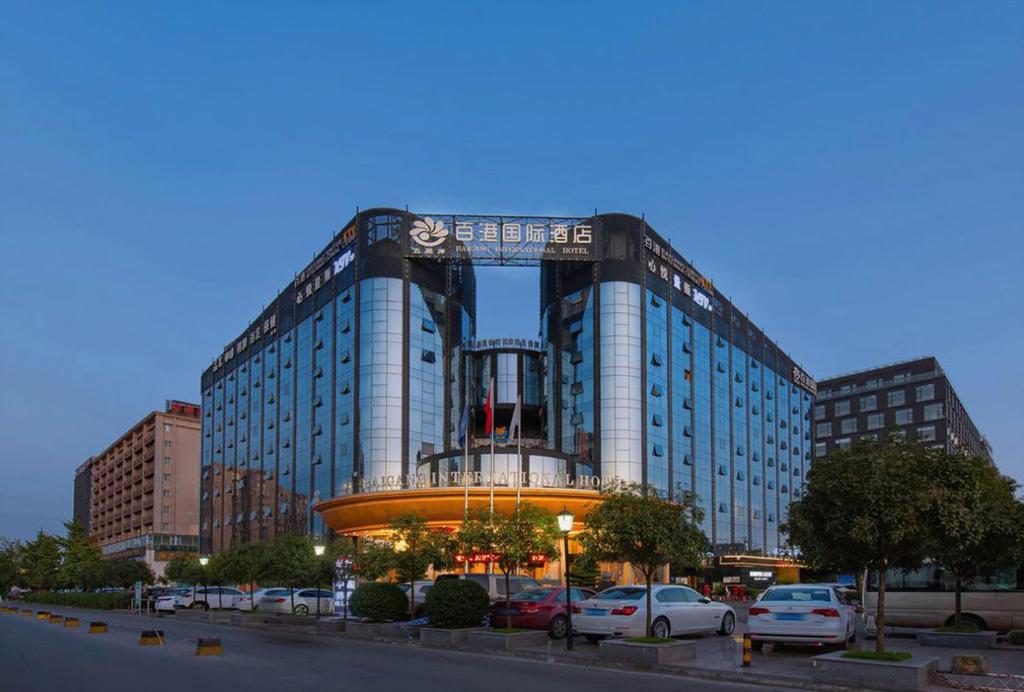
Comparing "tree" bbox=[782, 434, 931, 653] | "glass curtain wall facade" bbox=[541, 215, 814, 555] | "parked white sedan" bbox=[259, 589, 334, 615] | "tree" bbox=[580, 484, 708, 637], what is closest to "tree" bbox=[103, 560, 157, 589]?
"parked white sedan" bbox=[259, 589, 334, 615]

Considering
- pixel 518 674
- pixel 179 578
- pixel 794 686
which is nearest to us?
pixel 794 686

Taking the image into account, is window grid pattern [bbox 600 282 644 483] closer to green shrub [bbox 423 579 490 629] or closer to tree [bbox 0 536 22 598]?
green shrub [bbox 423 579 490 629]

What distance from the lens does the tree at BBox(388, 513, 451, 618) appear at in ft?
106

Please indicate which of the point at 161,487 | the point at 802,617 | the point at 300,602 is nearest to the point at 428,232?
the point at 300,602

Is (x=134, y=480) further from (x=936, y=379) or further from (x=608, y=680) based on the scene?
(x=608, y=680)

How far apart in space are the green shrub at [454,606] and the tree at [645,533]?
427cm

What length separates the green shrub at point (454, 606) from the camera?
27000 millimetres

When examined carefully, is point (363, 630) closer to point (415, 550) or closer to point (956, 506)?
point (415, 550)

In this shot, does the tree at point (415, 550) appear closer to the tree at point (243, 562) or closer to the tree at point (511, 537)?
the tree at point (511, 537)

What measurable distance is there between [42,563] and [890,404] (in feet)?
371

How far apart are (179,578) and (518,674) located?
4884 cm

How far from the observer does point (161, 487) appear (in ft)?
449

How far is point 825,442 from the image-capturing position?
15012 cm

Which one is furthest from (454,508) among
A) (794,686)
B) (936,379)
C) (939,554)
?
(936,379)
